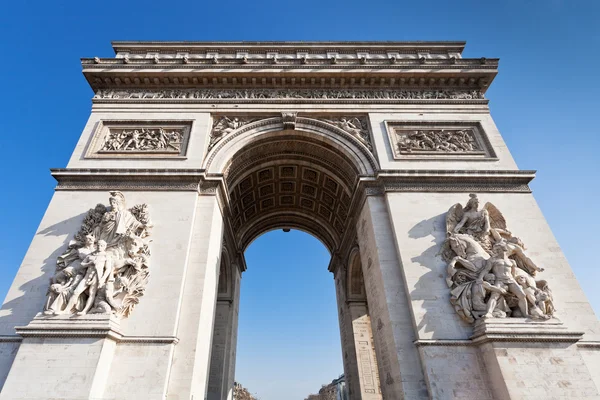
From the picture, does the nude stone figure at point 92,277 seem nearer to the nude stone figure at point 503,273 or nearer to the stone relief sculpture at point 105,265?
the stone relief sculpture at point 105,265

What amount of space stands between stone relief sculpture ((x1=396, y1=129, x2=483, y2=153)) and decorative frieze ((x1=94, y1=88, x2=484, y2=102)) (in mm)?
1734

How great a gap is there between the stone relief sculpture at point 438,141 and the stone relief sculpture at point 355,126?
1213 mm

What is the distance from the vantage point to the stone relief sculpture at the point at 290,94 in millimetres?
12664

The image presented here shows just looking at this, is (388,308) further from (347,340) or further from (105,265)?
(105,265)

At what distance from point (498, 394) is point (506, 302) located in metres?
2.11

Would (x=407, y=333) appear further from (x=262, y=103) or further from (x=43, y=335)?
(x=262, y=103)

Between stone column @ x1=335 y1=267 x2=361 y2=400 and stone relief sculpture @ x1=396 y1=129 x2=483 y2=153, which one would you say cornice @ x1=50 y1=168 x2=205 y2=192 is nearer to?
stone relief sculpture @ x1=396 y1=129 x2=483 y2=153

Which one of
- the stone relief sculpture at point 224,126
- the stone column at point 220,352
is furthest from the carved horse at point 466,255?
the stone column at point 220,352

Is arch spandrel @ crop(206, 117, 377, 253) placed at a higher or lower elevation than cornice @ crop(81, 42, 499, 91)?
lower

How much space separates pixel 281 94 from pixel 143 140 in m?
5.59

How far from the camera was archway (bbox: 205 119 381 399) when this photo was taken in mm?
11711

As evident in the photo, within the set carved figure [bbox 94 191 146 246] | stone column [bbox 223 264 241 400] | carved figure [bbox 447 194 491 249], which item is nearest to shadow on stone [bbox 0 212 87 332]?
carved figure [bbox 94 191 146 246]

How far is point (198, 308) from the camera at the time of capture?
838cm

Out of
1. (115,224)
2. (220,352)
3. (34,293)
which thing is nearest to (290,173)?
(115,224)
